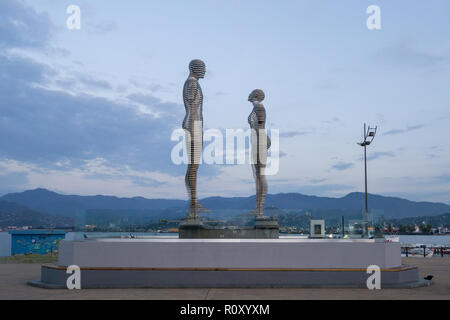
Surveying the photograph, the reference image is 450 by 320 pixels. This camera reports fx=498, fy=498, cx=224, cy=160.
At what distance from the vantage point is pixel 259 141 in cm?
1967

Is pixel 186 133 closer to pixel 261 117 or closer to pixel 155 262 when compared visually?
pixel 261 117

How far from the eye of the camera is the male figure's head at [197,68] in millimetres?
18906

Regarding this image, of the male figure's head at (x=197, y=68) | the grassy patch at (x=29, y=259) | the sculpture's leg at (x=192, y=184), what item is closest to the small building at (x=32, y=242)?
the grassy patch at (x=29, y=259)

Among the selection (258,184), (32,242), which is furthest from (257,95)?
(32,242)

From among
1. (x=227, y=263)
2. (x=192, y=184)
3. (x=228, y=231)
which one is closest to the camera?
(x=227, y=263)

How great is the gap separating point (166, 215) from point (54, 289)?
15.1 ft

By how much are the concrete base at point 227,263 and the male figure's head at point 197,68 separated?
686 cm

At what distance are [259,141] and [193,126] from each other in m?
2.90

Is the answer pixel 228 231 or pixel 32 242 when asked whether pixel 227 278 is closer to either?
pixel 228 231

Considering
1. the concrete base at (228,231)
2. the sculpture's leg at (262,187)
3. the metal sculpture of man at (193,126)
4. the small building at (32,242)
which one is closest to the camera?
the concrete base at (228,231)

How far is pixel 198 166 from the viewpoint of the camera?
18.3 m

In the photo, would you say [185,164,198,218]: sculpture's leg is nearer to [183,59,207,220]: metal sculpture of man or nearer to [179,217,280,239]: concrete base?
[183,59,207,220]: metal sculpture of man

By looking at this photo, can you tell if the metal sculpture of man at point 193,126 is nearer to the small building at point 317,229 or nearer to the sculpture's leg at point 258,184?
the sculpture's leg at point 258,184

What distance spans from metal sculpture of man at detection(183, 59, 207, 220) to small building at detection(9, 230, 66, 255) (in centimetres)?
2087
